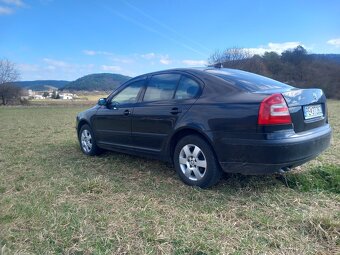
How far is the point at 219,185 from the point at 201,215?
3.12 feet

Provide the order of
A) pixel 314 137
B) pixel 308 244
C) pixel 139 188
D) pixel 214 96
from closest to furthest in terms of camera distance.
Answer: pixel 308 244 → pixel 314 137 → pixel 214 96 → pixel 139 188

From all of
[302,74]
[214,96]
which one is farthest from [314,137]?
[302,74]

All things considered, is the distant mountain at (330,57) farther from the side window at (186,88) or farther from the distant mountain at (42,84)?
the distant mountain at (42,84)

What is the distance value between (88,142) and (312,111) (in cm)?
421

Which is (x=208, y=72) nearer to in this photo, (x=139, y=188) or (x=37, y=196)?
(x=139, y=188)

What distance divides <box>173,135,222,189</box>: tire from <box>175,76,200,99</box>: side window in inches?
22.6

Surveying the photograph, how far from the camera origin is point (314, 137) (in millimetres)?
3598

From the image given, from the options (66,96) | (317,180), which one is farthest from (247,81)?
(66,96)

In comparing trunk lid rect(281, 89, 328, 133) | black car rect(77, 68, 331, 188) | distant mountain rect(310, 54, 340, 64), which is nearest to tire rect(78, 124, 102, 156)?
black car rect(77, 68, 331, 188)

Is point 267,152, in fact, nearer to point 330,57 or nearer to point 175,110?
point 175,110

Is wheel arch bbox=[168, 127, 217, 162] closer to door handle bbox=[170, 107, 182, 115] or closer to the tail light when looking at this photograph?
door handle bbox=[170, 107, 182, 115]

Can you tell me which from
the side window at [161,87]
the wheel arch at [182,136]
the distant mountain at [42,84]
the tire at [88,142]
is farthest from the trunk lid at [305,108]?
the distant mountain at [42,84]

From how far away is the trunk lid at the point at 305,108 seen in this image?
3451mm

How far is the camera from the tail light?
10.8ft
